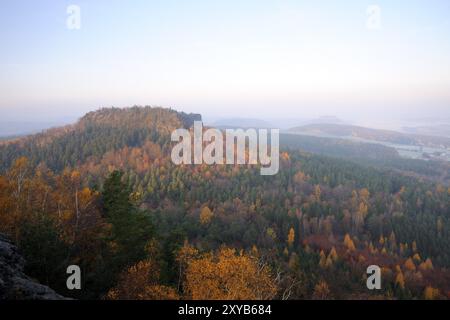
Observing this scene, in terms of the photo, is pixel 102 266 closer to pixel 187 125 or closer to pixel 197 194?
pixel 197 194

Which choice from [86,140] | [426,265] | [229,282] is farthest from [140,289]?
[86,140]

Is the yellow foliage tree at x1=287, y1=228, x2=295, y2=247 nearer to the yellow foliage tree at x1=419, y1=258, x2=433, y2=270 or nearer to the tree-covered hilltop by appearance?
the tree-covered hilltop

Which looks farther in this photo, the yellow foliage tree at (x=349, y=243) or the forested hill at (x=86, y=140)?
the forested hill at (x=86, y=140)

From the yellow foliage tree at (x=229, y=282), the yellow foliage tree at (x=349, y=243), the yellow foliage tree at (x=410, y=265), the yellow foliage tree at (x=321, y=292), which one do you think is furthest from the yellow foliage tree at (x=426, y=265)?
the yellow foliage tree at (x=229, y=282)

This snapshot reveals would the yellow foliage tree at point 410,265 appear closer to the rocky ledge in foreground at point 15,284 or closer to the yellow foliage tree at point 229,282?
the yellow foliage tree at point 229,282

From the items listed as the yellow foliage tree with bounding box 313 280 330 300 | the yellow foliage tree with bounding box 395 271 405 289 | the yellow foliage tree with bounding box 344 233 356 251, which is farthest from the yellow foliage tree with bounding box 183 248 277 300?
the yellow foliage tree with bounding box 344 233 356 251

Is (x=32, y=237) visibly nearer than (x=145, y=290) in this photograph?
Yes
